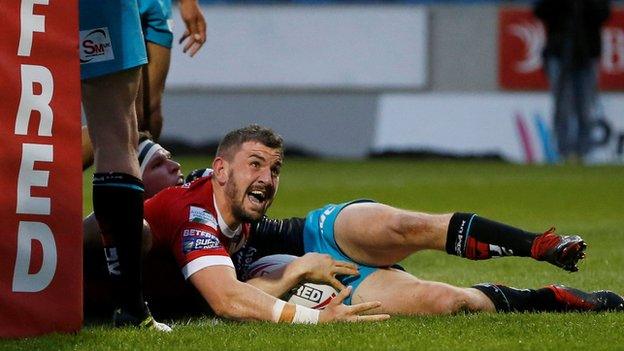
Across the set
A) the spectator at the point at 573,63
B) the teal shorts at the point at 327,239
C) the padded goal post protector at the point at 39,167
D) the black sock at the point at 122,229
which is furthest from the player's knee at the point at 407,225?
the spectator at the point at 573,63

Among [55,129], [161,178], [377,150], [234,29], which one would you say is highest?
[55,129]

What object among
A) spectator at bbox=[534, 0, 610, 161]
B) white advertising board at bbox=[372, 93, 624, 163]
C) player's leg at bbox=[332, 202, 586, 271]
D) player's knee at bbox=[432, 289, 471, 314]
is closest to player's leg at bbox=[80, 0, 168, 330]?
player's leg at bbox=[332, 202, 586, 271]

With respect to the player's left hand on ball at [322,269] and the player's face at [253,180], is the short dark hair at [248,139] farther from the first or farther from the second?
the player's left hand on ball at [322,269]

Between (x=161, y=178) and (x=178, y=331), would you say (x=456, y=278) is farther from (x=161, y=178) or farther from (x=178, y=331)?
(x=178, y=331)

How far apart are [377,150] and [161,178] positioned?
536 inches

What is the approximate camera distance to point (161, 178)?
677 cm

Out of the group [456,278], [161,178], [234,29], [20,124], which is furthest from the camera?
[234,29]

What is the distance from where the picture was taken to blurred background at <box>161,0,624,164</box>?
20.2m

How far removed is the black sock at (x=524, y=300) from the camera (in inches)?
236

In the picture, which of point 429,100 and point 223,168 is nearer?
point 223,168

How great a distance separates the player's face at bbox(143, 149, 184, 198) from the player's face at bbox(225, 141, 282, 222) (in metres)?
0.87

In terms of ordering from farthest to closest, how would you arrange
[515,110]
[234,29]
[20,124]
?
[234,29], [515,110], [20,124]

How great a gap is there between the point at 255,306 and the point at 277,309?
8cm

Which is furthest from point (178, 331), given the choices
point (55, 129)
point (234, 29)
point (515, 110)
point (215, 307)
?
point (234, 29)
